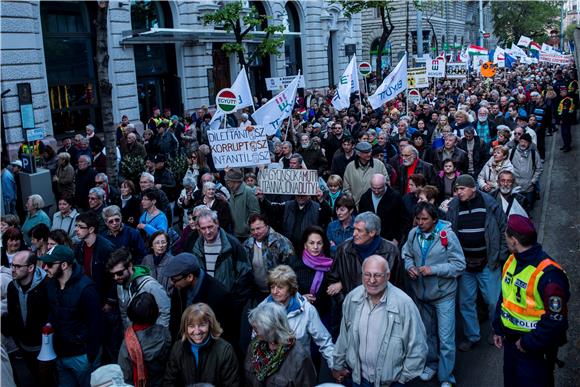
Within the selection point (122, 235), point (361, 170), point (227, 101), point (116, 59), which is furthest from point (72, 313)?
point (116, 59)

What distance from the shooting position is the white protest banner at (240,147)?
28.7 ft

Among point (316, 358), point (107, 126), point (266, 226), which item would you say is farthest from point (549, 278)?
point (107, 126)

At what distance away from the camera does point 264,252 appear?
19.5 ft

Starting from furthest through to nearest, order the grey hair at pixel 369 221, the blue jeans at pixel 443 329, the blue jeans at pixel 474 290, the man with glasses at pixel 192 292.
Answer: the blue jeans at pixel 474 290 → the blue jeans at pixel 443 329 → the grey hair at pixel 369 221 → the man with glasses at pixel 192 292

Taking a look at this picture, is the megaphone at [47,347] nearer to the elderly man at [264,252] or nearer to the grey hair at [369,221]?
the elderly man at [264,252]

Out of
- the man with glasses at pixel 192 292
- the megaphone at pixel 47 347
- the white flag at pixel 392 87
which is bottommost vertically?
the megaphone at pixel 47 347

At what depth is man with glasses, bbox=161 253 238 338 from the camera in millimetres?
4695

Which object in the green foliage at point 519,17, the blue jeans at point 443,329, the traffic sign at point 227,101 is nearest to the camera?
the blue jeans at point 443,329

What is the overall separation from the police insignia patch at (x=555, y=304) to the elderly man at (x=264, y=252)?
2.41m

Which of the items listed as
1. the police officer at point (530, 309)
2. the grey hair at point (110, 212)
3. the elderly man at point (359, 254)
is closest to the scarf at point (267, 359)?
the elderly man at point (359, 254)

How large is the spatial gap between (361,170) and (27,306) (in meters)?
4.99

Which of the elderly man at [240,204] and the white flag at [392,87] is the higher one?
the white flag at [392,87]

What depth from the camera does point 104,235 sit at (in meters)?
6.77

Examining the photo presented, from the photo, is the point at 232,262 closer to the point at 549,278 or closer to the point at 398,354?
the point at 398,354
